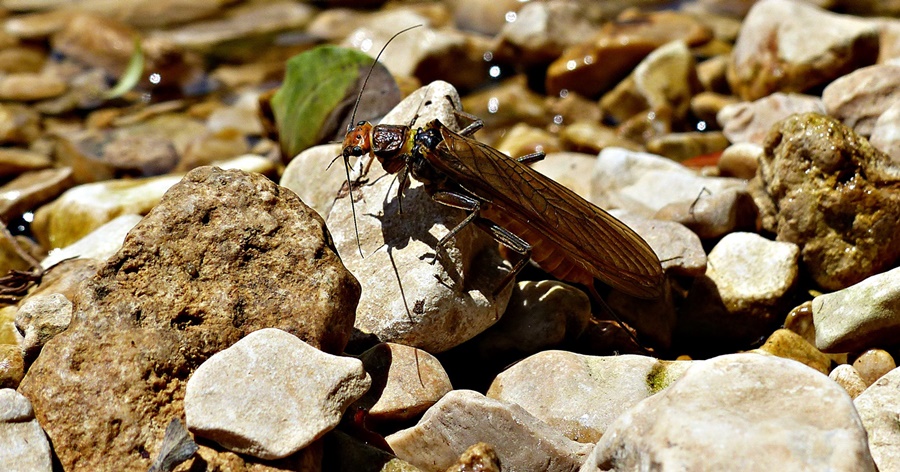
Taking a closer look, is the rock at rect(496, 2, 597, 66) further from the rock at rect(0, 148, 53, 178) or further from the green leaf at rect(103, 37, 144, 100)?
the rock at rect(0, 148, 53, 178)

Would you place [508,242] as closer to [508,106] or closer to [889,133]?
[889,133]

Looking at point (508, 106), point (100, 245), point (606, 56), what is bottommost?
point (508, 106)

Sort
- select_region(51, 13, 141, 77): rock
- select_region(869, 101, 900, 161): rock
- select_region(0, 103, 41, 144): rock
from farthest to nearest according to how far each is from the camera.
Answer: select_region(51, 13, 141, 77): rock < select_region(0, 103, 41, 144): rock < select_region(869, 101, 900, 161): rock

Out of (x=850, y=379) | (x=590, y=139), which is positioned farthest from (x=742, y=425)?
(x=590, y=139)

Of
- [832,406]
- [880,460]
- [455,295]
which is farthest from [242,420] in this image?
[880,460]

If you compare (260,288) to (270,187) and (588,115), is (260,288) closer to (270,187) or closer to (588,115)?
(270,187)

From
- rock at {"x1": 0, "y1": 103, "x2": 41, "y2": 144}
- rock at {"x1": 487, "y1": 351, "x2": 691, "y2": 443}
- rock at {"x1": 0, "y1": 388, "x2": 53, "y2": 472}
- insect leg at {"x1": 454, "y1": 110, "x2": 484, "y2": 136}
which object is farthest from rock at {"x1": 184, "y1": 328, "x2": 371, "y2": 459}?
rock at {"x1": 0, "y1": 103, "x2": 41, "y2": 144}

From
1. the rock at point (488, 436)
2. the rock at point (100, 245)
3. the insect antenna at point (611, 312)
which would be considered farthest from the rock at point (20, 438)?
the insect antenna at point (611, 312)
